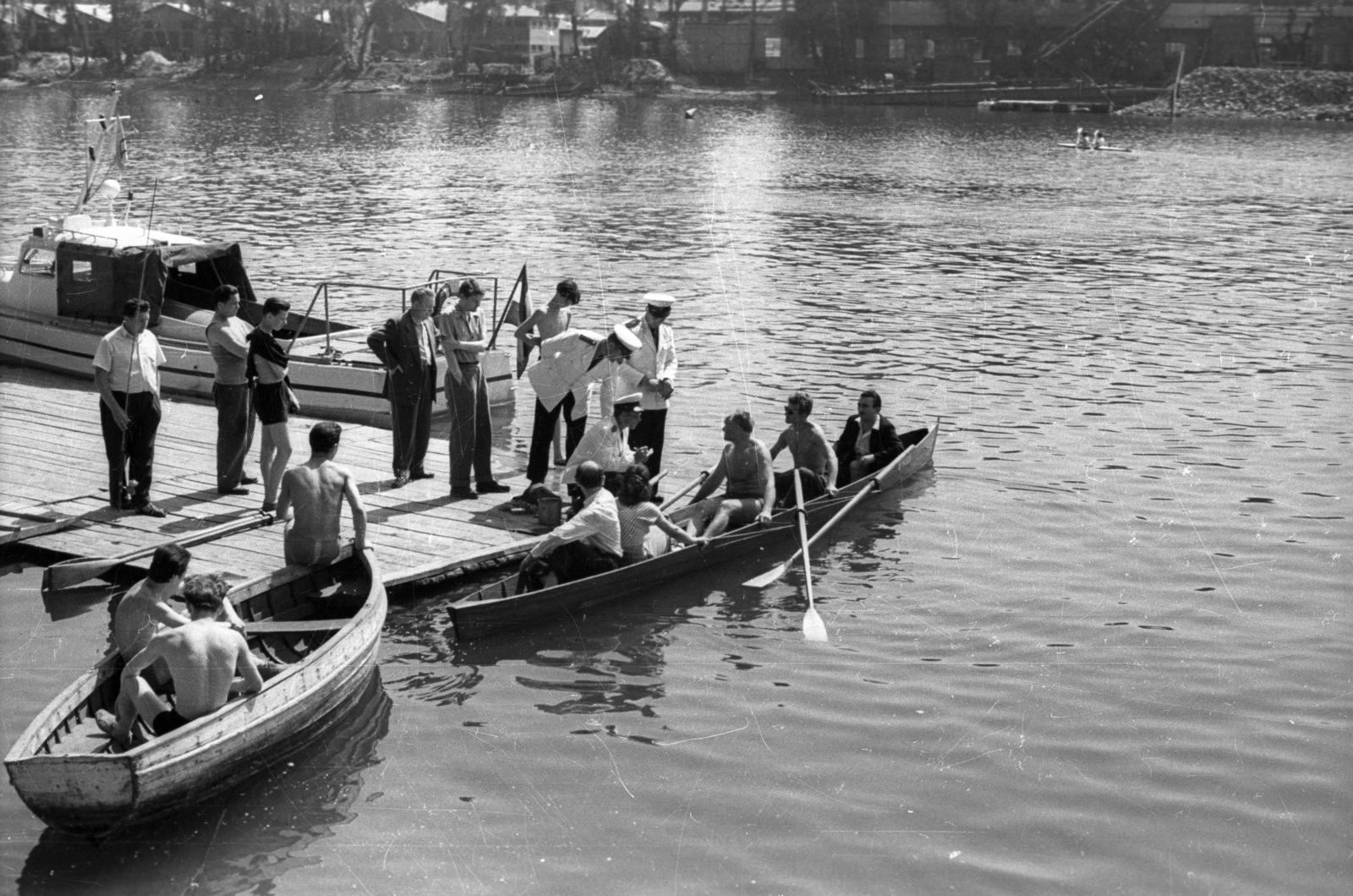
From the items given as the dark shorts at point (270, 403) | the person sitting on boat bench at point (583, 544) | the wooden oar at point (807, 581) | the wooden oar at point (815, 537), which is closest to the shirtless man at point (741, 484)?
the wooden oar at point (807, 581)

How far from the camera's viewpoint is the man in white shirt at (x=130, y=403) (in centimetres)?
1521

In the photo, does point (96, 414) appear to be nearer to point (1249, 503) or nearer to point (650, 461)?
point (650, 461)

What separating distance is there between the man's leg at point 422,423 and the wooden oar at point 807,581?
434cm

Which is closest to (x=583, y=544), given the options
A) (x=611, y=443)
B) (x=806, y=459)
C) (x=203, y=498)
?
(x=611, y=443)

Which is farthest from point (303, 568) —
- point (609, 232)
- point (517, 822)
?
point (609, 232)

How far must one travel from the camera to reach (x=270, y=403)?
1554 centimetres

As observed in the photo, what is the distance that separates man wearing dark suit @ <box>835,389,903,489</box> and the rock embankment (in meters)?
109

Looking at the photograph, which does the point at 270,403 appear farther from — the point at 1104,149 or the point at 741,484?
the point at 1104,149

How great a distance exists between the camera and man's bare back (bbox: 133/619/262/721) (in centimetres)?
1041

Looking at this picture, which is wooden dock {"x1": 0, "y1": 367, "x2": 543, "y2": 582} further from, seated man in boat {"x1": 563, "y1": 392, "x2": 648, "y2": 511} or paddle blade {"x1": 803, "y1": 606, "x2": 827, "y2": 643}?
paddle blade {"x1": 803, "y1": 606, "x2": 827, "y2": 643}

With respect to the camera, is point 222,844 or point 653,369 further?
point 653,369

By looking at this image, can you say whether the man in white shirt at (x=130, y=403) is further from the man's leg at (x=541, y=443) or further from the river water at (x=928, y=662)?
the man's leg at (x=541, y=443)

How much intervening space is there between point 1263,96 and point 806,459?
115872mm

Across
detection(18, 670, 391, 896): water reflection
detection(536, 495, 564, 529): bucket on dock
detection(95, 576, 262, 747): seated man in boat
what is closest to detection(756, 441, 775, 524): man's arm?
detection(536, 495, 564, 529): bucket on dock
